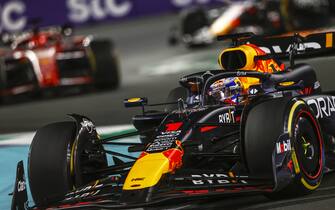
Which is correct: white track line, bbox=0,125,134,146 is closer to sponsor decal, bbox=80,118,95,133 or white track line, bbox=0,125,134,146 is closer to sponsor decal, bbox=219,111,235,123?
sponsor decal, bbox=80,118,95,133

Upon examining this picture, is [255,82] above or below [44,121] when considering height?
above

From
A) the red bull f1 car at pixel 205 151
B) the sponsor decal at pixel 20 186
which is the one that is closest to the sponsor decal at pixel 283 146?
the red bull f1 car at pixel 205 151

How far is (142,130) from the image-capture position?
8.35m

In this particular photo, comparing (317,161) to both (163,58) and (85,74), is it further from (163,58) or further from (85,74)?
(163,58)

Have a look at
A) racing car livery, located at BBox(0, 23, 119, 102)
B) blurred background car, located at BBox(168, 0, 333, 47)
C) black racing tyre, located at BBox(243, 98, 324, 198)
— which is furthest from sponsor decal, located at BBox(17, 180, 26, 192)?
blurred background car, located at BBox(168, 0, 333, 47)

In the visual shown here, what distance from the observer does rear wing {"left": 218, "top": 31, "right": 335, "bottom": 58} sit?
30.9ft

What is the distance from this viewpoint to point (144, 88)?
17938 mm

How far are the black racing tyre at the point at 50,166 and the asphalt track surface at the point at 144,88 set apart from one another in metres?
0.92

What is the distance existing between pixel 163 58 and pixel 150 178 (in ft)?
50.6

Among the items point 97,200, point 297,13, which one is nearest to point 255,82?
point 97,200

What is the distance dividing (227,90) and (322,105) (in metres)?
0.91

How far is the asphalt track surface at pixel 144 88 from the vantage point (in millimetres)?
7625

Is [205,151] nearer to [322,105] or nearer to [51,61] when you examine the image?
[322,105]

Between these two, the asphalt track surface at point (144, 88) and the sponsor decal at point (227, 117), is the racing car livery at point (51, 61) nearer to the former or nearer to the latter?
the asphalt track surface at point (144, 88)
